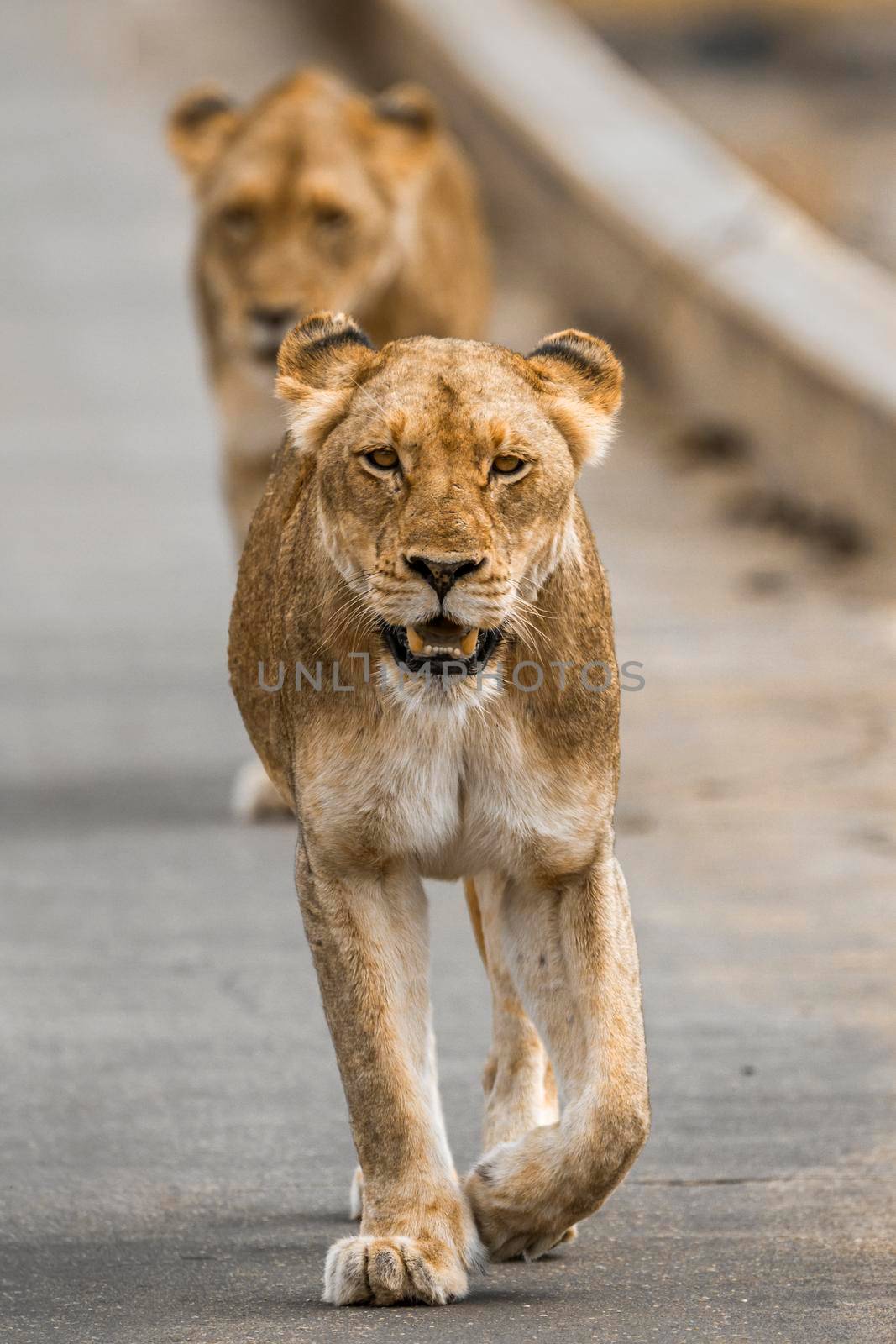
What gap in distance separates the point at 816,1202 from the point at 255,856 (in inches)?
126

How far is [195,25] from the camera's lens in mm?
20266

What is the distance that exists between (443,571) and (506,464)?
A: 294 millimetres

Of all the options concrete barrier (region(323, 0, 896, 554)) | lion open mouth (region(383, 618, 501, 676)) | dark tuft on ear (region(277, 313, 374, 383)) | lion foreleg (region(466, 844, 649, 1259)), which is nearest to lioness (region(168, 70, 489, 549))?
concrete barrier (region(323, 0, 896, 554))

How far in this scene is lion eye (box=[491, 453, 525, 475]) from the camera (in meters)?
4.21

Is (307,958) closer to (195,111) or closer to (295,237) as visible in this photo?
(295,237)

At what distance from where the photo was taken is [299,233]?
8.66 metres

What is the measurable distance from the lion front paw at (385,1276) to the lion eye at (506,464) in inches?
48.4

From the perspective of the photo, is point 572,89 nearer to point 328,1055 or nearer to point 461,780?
point 328,1055

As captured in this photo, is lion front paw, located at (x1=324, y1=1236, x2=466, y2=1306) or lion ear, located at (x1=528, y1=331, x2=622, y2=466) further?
lion ear, located at (x1=528, y1=331, x2=622, y2=466)

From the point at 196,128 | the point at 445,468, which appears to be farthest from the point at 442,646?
the point at 196,128

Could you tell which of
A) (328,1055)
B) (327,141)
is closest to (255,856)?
(328,1055)

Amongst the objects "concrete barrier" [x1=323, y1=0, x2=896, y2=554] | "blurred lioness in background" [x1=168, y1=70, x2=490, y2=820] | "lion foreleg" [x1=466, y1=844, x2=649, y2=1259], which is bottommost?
"concrete barrier" [x1=323, y1=0, x2=896, y2=554]

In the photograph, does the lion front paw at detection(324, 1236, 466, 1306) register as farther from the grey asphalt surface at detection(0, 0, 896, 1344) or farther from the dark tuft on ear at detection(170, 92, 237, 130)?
the dark tuft on ear at detection(170, 92, 237, 130)

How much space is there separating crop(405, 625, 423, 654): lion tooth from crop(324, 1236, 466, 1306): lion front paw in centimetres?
94
